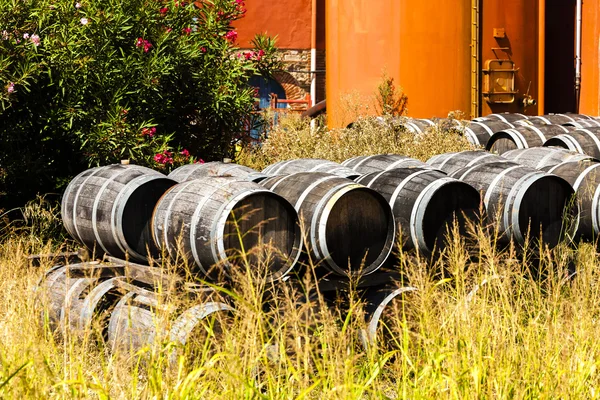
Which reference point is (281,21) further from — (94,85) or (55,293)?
(55,293)

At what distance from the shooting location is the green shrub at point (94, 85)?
7.61 m

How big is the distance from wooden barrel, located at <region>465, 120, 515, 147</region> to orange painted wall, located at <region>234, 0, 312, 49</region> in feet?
37.0

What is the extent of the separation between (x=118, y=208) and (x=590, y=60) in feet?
Answer: 49.5

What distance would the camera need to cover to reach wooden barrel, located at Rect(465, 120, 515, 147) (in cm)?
1165

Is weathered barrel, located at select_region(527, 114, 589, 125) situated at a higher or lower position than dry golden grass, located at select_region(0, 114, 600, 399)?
higher

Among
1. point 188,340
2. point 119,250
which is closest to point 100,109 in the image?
point 119,250

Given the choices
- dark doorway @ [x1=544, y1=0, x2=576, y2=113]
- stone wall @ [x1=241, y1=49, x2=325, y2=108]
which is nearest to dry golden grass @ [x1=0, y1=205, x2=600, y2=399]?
dark doorway @ [x1=544, y1=0, x2=576, y2=113]

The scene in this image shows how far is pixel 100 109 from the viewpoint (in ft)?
25.5

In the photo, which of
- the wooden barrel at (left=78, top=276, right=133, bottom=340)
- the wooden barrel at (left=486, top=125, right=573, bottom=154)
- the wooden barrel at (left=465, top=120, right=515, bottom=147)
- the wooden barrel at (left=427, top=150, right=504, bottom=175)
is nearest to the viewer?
the wooden barrel at (left=78, top=276, right=133, bottom=340)

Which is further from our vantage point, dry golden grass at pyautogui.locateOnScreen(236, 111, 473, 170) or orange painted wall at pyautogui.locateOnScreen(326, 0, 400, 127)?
orange painted wall at pyautogui.locateOnScreen(326, 0, 400, 127)

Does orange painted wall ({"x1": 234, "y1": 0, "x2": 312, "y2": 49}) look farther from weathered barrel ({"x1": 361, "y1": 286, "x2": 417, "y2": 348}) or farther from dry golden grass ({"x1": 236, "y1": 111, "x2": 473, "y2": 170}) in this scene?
weathered barrel ({"x1": 361, "y1": 286, "x2": 417, "y2": 348})

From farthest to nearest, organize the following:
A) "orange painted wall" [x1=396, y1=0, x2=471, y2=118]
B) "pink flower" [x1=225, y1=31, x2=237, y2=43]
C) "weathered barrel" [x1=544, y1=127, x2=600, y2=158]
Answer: "orange painted wall" [x1=396, y1=0, x2=471, y2=118] → "weathered barrel" [x1=544, y1=127, x2=600, y2=158] → "pink flower" [x1=225, y1=31, x2=237, y2=43]

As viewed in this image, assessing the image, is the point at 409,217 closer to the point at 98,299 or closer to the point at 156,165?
the point at 98,299

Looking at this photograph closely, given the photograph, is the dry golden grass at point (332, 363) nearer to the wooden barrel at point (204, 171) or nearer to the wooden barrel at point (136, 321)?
the wooden barrel at point (136, 321)
